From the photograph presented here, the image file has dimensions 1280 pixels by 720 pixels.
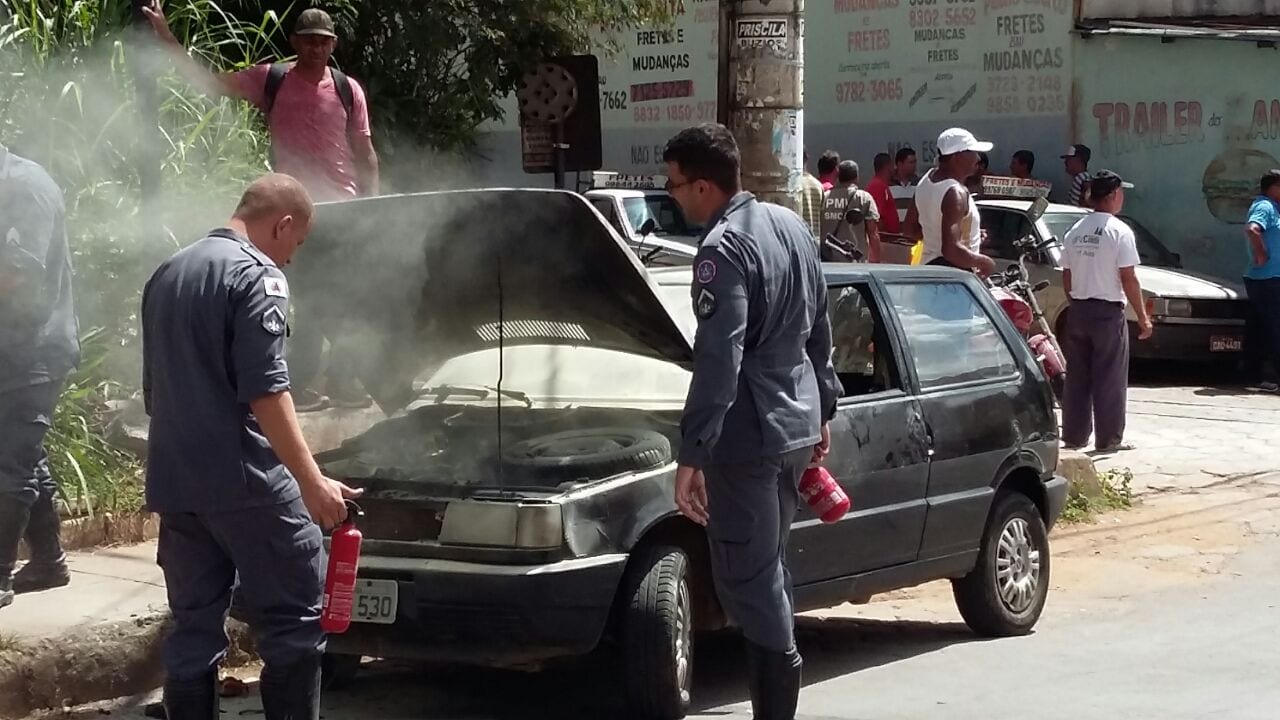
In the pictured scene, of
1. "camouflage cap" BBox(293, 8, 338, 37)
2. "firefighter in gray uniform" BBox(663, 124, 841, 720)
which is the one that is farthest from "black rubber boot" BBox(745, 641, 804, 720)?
"camouflage cap" BBox(293, 8, 338, 37)

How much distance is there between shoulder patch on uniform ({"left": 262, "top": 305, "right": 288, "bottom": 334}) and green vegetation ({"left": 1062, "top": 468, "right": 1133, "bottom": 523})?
6.19 meters

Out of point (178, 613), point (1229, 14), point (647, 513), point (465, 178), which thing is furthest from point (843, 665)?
point (1229, 14)

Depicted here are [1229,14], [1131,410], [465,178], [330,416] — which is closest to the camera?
[330,416]

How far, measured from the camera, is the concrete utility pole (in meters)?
8.18

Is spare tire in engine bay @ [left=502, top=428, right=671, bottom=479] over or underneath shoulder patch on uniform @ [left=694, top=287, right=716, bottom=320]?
underneath

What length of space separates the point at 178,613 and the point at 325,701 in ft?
5.05

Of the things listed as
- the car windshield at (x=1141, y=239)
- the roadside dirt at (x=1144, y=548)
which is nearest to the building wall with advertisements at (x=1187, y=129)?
the car windshield at (x=1141, y=239)

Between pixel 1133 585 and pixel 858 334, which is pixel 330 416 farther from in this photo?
pixel 1133 585

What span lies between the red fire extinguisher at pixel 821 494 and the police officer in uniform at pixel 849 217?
27.4 ft

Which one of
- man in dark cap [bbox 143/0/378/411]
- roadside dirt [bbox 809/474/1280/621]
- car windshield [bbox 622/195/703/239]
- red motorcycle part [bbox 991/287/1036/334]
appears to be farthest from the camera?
car windshield [bbox 622/195/703/239]

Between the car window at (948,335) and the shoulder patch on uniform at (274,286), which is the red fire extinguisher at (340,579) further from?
the car window at (948,335)

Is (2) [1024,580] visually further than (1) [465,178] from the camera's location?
No

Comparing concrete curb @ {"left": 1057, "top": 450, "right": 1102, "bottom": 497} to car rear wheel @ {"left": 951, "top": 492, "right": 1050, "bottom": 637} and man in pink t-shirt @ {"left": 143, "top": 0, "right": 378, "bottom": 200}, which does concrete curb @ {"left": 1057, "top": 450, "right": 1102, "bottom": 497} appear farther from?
man in pink t-shirt @ {"left": 143, "top": 0, "right": 378, "bottom": 200}

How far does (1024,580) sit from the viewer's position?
707cm
